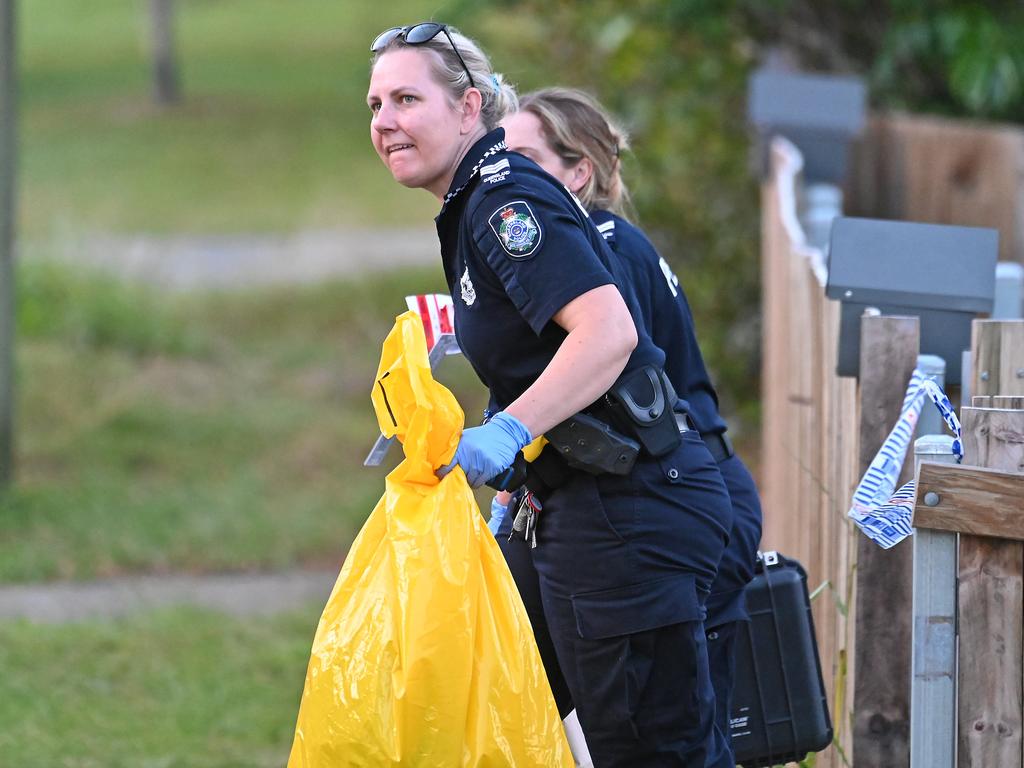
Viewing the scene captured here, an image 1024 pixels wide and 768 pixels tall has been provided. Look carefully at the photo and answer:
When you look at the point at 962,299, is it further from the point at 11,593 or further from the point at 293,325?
the point at 293,325

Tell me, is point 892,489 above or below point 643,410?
below

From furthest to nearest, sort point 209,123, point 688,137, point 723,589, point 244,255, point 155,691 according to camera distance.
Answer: point 209,123 < point 244,255 < point 688,137 < point 155,691 < point 723,589

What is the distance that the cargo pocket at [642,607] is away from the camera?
2.80 meters

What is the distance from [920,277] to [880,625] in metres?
0.83

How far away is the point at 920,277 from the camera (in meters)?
3.57

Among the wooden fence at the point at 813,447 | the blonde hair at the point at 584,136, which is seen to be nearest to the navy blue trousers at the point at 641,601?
the wooden fence at the point at 813,447

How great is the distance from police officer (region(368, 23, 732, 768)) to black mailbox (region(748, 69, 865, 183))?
5.51m

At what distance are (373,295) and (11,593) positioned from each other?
27.8 ft

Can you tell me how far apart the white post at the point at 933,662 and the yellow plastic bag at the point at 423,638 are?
0.64m

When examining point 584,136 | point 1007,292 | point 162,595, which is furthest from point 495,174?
point 162,595

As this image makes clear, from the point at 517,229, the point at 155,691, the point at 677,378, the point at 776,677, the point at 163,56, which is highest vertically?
the point at 517,229

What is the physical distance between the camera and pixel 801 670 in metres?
3.38

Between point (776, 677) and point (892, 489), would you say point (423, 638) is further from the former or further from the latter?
point (776, 677)

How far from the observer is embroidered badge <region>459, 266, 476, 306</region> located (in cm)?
280
